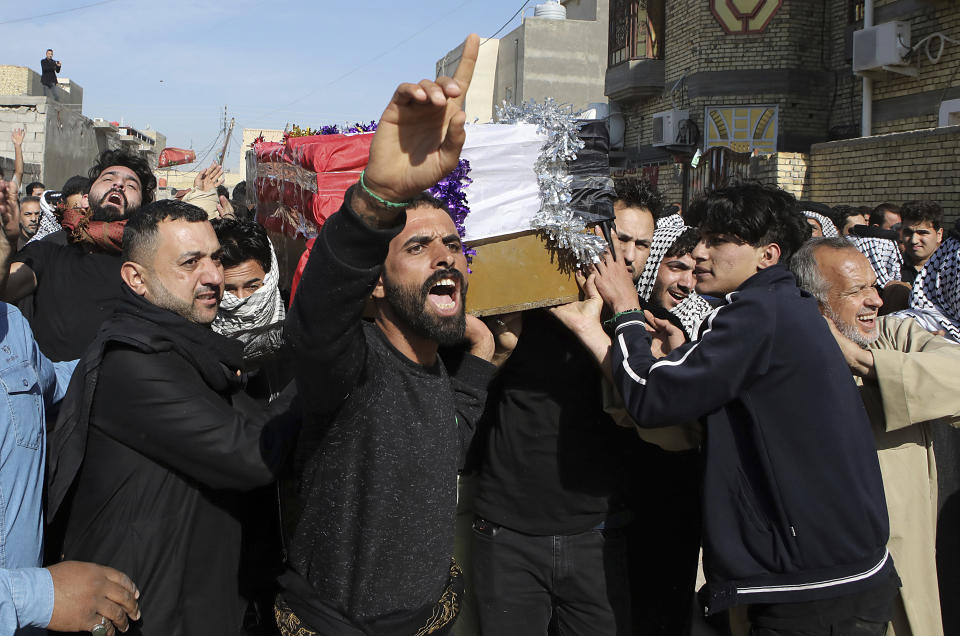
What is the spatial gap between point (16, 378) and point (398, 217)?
128 centimetres

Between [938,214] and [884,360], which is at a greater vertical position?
[938,214]

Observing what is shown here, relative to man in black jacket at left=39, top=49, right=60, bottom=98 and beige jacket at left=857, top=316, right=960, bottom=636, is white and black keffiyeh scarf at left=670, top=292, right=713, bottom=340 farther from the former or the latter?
man in black jacket at left=39, top=49, right=60, bottom=98

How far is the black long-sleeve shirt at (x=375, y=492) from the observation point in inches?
84.6

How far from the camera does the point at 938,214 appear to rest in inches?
287

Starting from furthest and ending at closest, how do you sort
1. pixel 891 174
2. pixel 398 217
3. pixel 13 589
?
1. pixel 891 174
2. pixel 13 589
3. pixel 398 217

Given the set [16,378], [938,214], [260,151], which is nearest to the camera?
[16,378]

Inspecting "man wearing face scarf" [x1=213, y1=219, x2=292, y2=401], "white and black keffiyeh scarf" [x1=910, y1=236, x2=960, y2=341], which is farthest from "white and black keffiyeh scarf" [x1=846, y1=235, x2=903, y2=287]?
"man wearing face scarf" [x1=213, y1=219, x2=292, y2=401]

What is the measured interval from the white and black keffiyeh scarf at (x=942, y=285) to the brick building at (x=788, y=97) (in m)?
6.93

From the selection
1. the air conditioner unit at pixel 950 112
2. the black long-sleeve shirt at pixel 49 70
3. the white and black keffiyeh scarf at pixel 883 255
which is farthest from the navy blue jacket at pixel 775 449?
the black long-sleeve shirt at pixel 49 70

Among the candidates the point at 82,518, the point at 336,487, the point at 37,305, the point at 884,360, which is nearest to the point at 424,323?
the point at 336,487

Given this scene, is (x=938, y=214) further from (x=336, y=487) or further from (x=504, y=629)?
(x=336, y=487)

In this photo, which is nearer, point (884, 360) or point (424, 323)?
point (424, 323)

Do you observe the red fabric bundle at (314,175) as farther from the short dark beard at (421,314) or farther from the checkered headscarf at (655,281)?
the checkered headscarf at (655,281)

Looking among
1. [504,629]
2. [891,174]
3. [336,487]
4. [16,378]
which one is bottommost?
[504,629]
